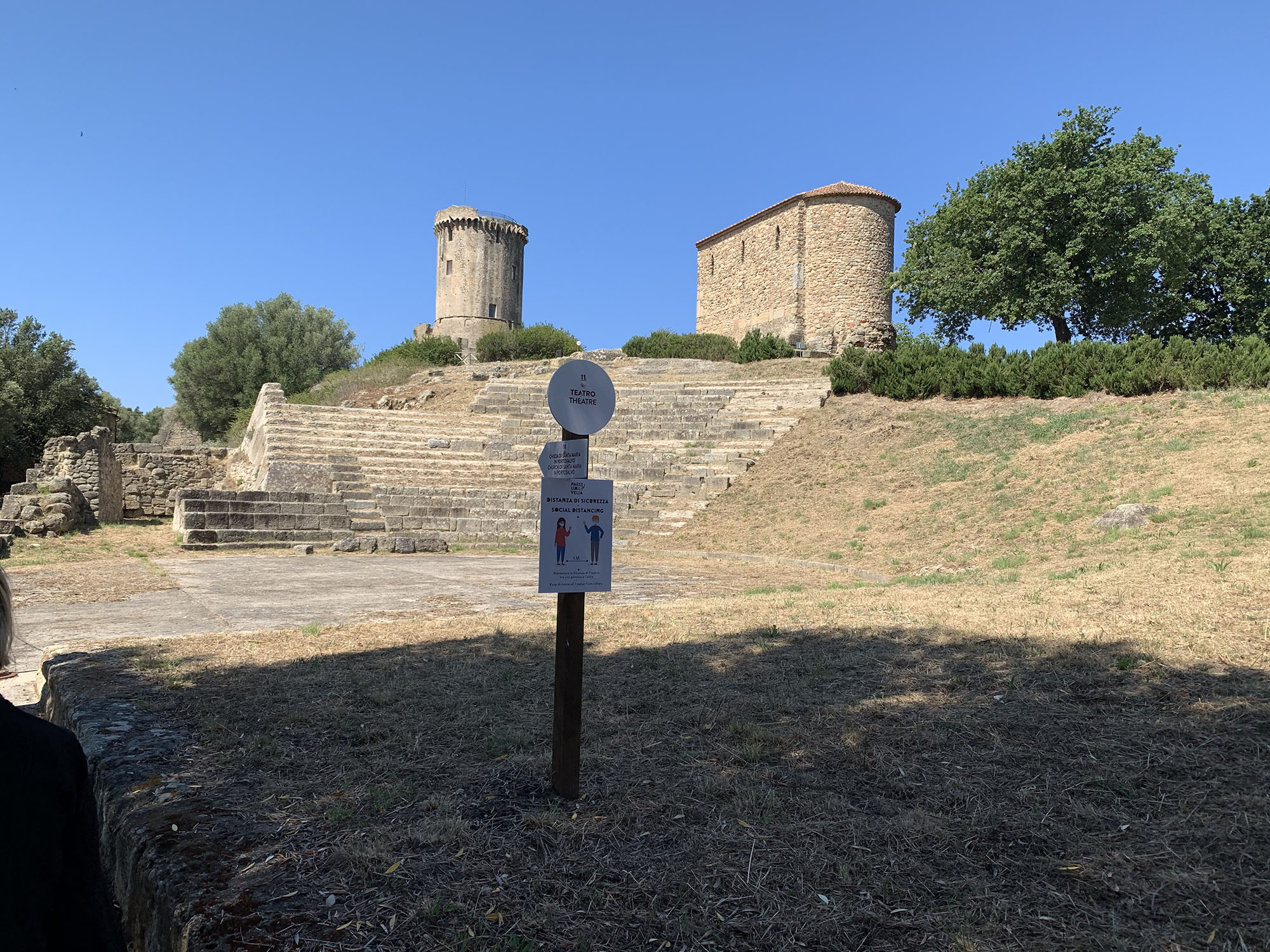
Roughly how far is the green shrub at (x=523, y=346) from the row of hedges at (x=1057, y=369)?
15759 millimetres

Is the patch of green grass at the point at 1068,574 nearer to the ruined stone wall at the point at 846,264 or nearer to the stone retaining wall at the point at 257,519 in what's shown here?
the stone retaining wall at the point at 257,519

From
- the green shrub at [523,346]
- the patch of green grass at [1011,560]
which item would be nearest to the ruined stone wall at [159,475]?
the green shrub at [523,346]

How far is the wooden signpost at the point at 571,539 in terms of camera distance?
9.10ft

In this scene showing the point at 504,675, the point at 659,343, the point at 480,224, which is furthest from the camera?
the point at 480,224

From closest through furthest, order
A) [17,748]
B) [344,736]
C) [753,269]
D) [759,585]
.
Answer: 1. [17,748]
2. [344,736]
3. [759,585]
4. [753,269]

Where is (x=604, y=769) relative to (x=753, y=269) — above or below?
below

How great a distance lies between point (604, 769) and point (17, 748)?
6.94ft

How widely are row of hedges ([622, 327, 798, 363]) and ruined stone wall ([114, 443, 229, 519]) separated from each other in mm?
16024

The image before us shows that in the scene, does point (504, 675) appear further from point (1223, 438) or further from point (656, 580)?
point (1223, 438)

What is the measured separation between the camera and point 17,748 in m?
1.20

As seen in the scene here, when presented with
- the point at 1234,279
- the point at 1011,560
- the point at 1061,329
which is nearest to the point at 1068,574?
the point at 1011,560

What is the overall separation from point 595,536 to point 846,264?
3546cm

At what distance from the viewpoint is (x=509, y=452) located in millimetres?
17641

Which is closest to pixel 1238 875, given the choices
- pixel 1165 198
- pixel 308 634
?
pixel 308 634
